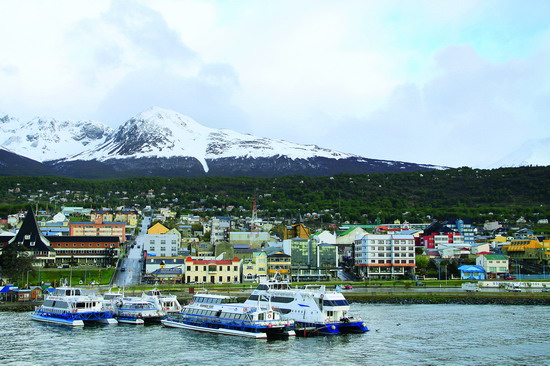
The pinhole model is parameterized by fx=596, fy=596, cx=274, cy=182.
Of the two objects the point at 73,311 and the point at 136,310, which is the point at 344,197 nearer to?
the point at 136,310

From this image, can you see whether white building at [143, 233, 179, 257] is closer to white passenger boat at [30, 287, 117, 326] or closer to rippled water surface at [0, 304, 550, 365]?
rippled water surface at [0, 304, 550, 365]

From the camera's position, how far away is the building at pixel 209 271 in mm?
83250

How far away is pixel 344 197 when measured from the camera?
592 ft

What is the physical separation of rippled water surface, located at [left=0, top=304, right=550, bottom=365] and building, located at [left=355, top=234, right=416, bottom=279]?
128 ft

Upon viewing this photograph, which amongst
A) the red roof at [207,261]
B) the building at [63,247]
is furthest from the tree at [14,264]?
the red roof at [207,261]

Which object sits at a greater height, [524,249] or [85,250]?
[85,250]

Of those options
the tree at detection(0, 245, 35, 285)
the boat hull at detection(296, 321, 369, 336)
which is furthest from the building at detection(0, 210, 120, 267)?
the boat hull at detection(296, 321, 369, 336)

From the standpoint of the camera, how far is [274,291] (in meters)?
50.8

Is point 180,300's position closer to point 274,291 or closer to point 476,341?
point 274,291

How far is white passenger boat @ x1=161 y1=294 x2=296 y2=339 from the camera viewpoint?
148 ft

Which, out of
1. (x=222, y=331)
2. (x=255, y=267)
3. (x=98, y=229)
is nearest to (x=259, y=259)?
(x=255, y=267)

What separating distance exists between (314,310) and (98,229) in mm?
73054

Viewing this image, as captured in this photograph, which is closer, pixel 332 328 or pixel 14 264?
pixel 332 328

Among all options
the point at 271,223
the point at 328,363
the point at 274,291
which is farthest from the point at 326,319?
the point at 271,223
